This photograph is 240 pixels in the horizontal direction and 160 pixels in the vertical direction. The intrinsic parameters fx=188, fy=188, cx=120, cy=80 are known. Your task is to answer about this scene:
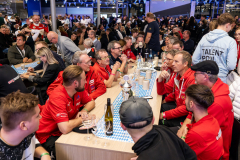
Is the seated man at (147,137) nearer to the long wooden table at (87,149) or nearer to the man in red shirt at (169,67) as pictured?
the long wooden table at (87,149)

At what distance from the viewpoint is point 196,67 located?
82.0 inches

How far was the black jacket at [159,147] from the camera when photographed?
0.99 meters

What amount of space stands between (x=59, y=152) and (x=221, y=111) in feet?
5.08

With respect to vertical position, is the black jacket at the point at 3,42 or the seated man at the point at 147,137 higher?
Result: the black jacket at the point at 3,42

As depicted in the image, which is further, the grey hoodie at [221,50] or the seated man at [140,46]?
the seated man at [140,46]

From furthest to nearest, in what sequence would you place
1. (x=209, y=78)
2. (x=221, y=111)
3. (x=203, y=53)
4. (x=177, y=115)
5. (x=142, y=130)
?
(x=203, y=53) → (x=177, y=115) → (x=209, y=78) → (x=221, y=111) → (x=142, y=130)

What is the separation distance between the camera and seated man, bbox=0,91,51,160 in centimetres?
120

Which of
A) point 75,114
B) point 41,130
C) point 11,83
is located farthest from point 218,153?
point 11,83

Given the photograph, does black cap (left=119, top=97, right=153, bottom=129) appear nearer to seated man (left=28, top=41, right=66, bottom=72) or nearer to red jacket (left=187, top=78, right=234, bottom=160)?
red jacket (left=187, top=78, right=234, bottom=160)

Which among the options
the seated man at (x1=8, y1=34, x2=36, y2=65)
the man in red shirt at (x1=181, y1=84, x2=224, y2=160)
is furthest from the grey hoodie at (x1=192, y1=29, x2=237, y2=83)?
the seated man at (x1=8, y1=34, x2=36, y2=65)

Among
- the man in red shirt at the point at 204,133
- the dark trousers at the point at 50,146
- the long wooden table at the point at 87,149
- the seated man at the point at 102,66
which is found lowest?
the dark trousers at the point at 50,146

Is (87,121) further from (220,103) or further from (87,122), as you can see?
(220,103)

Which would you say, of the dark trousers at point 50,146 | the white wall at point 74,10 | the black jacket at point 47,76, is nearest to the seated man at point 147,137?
the dark trousers at point 50,146

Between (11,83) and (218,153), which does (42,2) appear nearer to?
(11,83)
